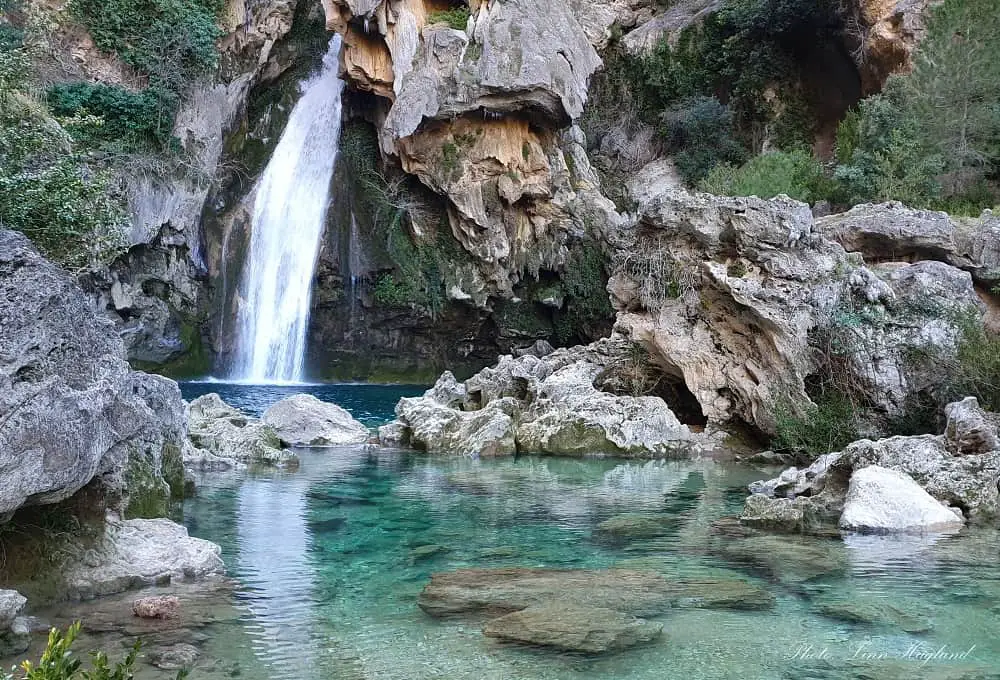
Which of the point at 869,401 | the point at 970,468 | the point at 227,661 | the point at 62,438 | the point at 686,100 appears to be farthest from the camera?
the point at 686,100

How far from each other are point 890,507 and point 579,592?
4349 millimetres

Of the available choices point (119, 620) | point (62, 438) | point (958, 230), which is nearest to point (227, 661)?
point (119, 620)

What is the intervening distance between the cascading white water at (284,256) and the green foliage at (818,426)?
1896 centimetres

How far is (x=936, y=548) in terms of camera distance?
8.16 m

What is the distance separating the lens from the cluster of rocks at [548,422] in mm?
14898

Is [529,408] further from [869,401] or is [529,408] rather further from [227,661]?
[227,661]

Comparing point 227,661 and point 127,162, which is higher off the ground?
point 127,162

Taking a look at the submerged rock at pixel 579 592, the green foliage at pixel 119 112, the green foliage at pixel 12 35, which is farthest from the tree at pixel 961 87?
the green foliage at pixel 12 35

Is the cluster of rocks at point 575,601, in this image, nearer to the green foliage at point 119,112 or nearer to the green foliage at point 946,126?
the green foliage at point 946,126

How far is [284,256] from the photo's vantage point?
2936 cm

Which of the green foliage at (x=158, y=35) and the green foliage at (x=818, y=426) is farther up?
the green foliage at (x=158, y=35)

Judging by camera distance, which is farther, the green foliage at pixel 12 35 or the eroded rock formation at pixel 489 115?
the eroded rock formation at pixel 489 115

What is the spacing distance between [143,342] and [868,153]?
74.6ft

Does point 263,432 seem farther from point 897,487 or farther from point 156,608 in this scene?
point 897,487
